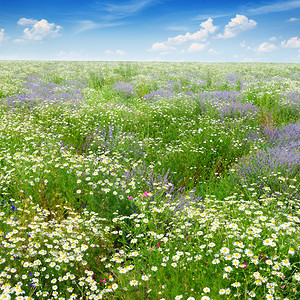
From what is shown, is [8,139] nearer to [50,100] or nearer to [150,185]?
[50,100]

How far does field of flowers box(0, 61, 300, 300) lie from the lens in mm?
2359

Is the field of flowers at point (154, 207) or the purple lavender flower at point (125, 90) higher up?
the purple lavender flower at point (125, 90)

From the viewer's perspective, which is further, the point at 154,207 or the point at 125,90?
the point at 125,90

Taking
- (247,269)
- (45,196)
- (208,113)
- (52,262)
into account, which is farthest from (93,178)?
(208,113)

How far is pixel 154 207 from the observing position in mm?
3193

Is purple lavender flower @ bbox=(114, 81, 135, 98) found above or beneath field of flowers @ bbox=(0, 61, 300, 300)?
above

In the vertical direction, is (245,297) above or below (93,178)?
below

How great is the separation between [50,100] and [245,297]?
8414mm

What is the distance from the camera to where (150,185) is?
432 cm

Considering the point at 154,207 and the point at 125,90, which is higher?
the point at 125,90

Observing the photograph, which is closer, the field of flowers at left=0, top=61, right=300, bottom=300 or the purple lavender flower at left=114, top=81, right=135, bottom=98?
the field of flowers at left=0, top=61, right=300, bottom=300

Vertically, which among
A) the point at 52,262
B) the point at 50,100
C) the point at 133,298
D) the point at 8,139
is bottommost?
the point at 133,298

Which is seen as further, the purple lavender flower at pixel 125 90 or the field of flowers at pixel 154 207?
the purple lavender flower at pixel 125 90

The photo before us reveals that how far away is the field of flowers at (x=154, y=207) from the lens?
2359 mm
